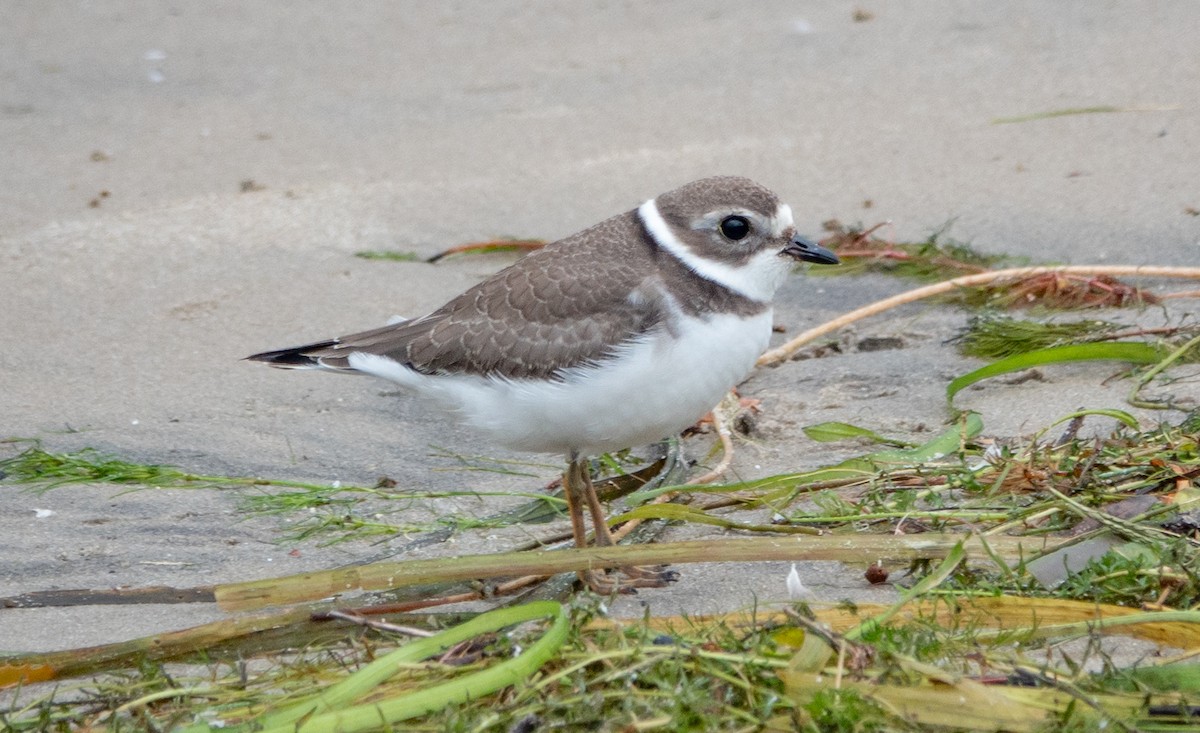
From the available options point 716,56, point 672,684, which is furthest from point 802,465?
point 716,56

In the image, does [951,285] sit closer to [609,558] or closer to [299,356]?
[609,558]

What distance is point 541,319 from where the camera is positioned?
4.13m

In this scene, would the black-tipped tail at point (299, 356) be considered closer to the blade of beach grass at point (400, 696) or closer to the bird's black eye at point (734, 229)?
the bird's black eye at point (734, 229)

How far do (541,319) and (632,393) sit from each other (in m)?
0.45

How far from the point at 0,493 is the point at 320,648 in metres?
1.72

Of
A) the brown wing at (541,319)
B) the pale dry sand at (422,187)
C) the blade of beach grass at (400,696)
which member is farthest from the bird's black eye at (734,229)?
the blade of beach grass at (400,696)

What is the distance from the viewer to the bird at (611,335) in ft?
12.7

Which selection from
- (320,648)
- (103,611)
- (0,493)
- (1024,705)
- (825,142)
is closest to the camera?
(1024,705)

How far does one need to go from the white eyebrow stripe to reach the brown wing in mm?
66

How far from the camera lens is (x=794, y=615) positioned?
3.07 meters

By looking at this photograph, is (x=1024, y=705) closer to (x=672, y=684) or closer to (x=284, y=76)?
(x=672, y=684)

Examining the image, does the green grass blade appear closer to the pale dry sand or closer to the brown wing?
the pale dry sand

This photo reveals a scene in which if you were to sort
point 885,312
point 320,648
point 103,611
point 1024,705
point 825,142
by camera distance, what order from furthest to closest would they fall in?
point 825,142
point 885,312
point 103,611
point 320,648
point 1024,705

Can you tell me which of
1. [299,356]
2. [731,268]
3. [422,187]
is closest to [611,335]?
[731,268]
